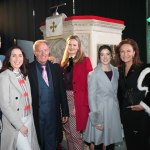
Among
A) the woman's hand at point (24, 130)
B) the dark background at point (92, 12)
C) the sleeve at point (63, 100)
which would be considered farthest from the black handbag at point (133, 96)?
the dark background at point (92, 12)

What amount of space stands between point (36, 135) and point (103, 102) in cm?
89

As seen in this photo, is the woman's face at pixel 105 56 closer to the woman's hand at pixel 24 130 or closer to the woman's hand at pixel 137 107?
the woman's hand at pixel 137 107

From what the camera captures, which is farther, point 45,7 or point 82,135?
point 45,7

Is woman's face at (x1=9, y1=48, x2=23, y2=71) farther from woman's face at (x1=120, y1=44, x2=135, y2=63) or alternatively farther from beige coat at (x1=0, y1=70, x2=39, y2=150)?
woman's face at (x1=120, y1=44, x2=135, y2=63)

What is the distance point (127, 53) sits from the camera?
2.92 m

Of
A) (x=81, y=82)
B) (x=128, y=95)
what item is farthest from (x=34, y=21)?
(x=128, y=95)

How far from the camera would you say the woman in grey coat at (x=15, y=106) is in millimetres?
2555

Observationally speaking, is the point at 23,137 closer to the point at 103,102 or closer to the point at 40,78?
the point at 40,78

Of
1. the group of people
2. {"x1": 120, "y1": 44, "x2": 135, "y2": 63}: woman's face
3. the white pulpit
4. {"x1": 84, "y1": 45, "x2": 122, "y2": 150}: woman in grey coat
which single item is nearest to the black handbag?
the group of people

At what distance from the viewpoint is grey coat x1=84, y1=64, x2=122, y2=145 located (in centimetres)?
299

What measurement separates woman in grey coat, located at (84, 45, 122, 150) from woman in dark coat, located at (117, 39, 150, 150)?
0.11 metres

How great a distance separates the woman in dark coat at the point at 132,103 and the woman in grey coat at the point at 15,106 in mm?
1107

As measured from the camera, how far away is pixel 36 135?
2.89 metres

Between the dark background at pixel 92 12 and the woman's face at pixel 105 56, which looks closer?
the woman's face at pixel 105 56
